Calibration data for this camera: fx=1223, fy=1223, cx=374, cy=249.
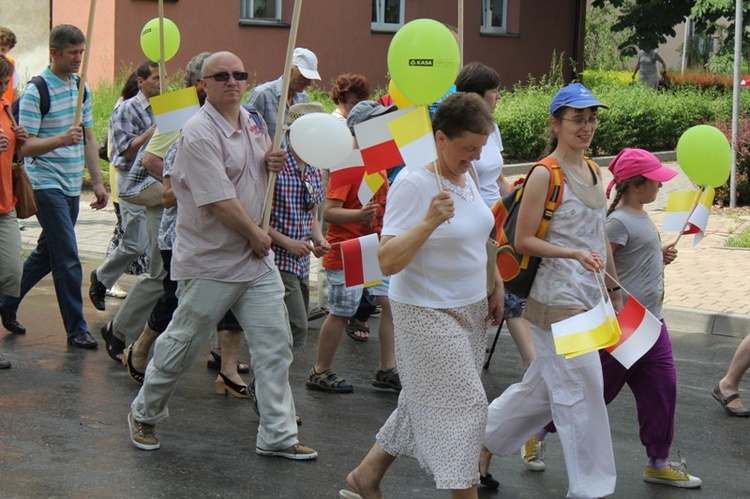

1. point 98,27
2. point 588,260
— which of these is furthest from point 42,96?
point 98,27

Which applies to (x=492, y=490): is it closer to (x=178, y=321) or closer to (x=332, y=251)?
(x=178, y=321)

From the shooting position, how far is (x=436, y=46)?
A: 15.6 ft

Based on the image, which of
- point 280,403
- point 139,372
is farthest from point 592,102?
point 139,372

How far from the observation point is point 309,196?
6676 millimetres

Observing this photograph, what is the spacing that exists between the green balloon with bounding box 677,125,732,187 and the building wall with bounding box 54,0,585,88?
1652cm

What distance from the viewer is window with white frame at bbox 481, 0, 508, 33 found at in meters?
28.2

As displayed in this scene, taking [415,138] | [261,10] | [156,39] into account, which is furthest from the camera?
[261,10]

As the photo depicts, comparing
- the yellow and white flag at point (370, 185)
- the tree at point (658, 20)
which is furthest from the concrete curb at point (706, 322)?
the tree at point (658, 20)

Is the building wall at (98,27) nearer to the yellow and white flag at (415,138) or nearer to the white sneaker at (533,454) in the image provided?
the white sneaker at (533,454)

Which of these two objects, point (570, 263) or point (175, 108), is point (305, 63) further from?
point (570, 263)

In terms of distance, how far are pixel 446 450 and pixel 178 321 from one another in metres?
1.64

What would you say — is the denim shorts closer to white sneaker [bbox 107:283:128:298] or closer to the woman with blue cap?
the woman with blue cap

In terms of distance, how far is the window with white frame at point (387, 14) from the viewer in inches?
1010

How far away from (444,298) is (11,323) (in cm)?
458
